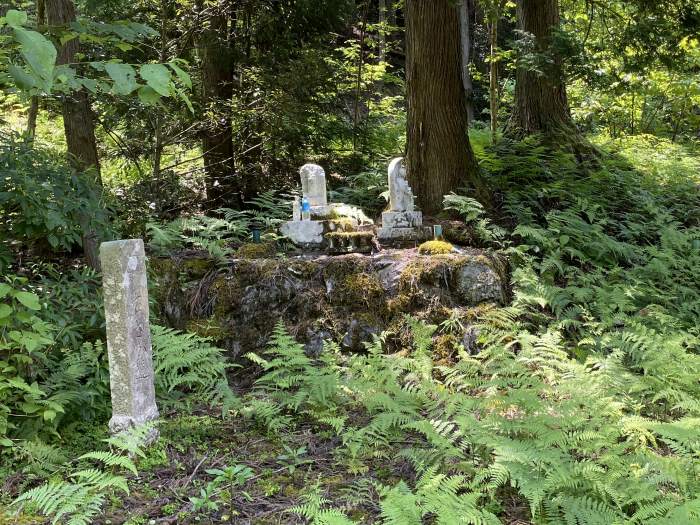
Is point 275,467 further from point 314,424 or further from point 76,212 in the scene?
point 76,212

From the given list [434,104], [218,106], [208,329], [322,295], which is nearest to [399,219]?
[322,295]

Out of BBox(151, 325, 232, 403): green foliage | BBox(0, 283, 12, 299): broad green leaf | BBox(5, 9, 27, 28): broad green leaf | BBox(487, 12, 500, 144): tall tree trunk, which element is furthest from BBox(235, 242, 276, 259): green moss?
BBox(487, 12, 500, 144): tall tree trunk

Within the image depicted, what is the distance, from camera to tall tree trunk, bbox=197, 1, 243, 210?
898 cm

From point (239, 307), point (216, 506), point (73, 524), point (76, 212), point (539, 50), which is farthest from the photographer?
point (539, 50)

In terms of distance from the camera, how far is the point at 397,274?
605 cm

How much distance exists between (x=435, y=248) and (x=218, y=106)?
4784 millimetres

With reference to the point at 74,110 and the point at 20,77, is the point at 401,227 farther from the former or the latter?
the point at 20,77

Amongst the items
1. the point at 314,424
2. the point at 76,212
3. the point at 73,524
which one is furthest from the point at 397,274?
the point at 73,524

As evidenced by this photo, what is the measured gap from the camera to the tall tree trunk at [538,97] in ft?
31.6

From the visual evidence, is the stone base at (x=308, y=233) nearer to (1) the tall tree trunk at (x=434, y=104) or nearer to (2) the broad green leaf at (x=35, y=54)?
(1) the tall tree trunk at (x=434, y=104)

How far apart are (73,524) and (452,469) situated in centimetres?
213

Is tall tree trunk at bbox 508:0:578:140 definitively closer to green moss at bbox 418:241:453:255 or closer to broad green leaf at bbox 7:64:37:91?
green moss at bbox 418:241:453:255

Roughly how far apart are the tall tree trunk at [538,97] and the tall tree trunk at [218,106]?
506cm

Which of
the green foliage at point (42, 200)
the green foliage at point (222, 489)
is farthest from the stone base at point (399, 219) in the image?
the green foliage at point (222, 489)
